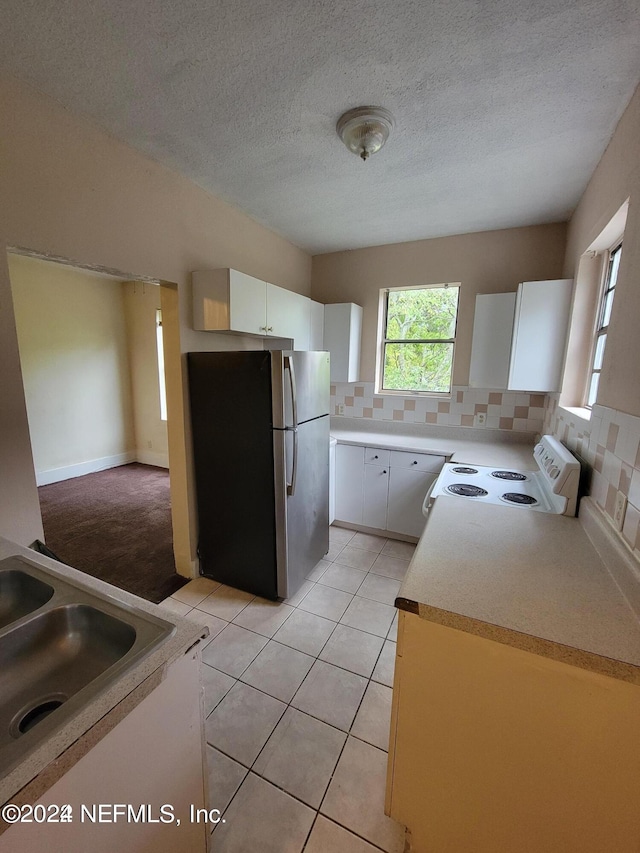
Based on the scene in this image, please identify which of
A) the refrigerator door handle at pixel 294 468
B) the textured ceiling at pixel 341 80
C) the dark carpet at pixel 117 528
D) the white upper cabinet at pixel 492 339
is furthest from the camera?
the white upper cabinet at pixel 492 339

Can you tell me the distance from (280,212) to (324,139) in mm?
911

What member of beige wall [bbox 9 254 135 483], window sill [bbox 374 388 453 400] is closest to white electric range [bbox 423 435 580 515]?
window sill [bbox 374 388 453 400]

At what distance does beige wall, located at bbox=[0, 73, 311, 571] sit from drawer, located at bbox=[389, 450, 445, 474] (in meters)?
1.53

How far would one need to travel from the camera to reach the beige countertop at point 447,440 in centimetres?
249

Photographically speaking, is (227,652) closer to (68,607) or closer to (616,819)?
(68,607)

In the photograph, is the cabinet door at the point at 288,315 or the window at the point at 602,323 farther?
the cabinet door at the point at 288,315

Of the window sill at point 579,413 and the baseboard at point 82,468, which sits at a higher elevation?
the window sill at point 579,413

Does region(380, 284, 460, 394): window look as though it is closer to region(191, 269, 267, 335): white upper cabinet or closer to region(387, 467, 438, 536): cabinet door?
region(387, 467, 438, 536): cabinet door

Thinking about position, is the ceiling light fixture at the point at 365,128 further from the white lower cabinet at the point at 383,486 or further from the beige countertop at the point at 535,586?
the white lower cabinet at the point at 383,486

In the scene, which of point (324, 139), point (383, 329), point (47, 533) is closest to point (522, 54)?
point (324, 139)

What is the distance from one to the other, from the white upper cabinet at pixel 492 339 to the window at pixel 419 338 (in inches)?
14.4

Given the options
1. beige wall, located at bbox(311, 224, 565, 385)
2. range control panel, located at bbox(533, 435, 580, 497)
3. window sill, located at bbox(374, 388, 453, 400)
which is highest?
Result: beige wall, located at bbox(311, 224, 565, 385)

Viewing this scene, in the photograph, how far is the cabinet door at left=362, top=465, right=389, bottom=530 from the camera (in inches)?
114

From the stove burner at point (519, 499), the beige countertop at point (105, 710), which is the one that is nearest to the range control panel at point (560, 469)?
the stove burner at point (519, 499)
